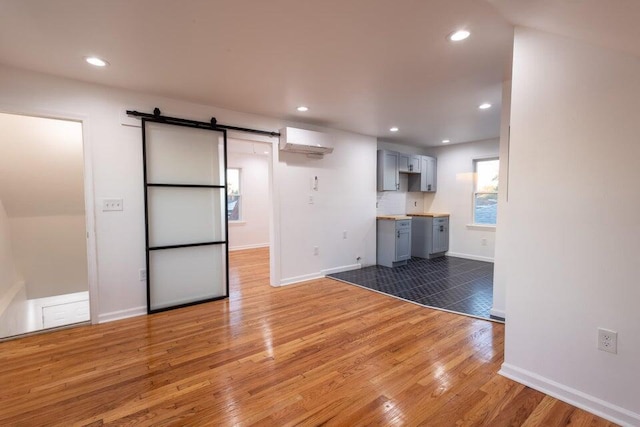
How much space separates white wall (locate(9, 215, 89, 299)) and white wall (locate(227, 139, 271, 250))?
303 cm

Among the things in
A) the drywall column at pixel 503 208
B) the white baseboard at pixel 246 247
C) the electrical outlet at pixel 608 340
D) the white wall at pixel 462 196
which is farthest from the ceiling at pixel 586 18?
the white baseboard at pixel 246 247

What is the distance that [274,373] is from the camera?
2.11 m

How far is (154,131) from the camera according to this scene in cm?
326

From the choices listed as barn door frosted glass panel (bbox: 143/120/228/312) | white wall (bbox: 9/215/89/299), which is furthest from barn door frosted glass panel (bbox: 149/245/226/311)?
white wall (bbox: 9/215/89/299)

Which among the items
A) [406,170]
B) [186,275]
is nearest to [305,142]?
[186,275]

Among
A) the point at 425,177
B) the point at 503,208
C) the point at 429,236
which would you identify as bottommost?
the point at 429,236

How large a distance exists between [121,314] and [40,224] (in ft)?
8.27

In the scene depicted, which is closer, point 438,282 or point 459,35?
point 459,35

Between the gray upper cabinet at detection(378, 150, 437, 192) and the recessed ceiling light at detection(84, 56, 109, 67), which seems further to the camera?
the gray upper cabinet at detection(378, 150, 437, 192)

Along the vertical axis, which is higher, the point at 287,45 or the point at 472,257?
the point at 287,45

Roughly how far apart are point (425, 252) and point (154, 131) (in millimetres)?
5307

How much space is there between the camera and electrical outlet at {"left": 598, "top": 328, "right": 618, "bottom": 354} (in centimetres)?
162

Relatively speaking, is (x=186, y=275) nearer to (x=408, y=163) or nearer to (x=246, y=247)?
(x=246, y=247)

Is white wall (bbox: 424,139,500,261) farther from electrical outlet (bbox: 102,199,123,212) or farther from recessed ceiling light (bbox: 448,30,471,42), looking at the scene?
electrical outlet (bbox: 102,199,123,212)
